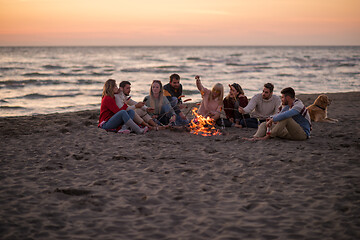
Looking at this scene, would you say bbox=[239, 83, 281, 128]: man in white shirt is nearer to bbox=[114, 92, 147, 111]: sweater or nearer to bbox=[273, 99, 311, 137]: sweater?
bbox=[273, 99, 311, 137]: sweater

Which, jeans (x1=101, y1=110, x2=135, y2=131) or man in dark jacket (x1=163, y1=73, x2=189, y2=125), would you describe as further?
man in dark jacket (x1=163, y1=73, x2=189, y2=125)

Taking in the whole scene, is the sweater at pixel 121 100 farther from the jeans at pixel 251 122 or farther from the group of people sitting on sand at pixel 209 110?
the jeans at pixel 251 122

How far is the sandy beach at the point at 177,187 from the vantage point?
3.12 metres

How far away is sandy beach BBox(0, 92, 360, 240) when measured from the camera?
3123 millimetres

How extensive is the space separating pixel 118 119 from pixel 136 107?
49 centimetres

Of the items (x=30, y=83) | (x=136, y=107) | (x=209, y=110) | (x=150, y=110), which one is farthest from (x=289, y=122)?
(x=30, y=83)

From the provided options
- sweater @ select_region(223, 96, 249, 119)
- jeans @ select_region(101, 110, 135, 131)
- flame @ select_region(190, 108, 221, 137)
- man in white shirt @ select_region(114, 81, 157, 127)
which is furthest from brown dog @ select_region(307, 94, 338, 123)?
jeans @ select_region(101, 110, 135, 131)

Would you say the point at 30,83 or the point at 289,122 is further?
the point at 30,83

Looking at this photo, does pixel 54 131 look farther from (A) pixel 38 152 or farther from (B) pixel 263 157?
(B) pixel 263 157

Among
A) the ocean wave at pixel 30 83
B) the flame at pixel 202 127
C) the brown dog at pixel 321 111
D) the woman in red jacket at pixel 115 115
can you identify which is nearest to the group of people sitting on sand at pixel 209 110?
the woman in red jacket at pixel 115 115

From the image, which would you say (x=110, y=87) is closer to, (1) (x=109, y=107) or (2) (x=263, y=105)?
(1) (x=109, y=107)

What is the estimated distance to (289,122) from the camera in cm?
616

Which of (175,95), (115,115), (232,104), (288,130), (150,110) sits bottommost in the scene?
(288,130)

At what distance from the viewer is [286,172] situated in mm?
4625
